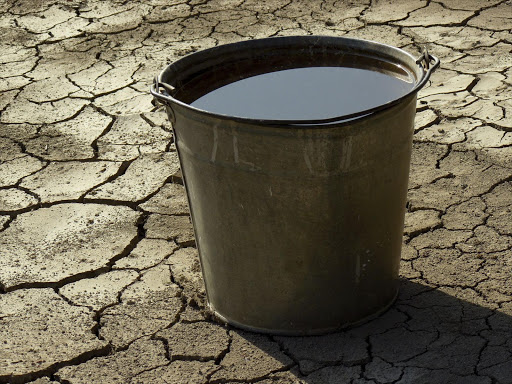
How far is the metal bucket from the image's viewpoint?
2.46 m

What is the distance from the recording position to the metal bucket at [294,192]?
2.46 meters

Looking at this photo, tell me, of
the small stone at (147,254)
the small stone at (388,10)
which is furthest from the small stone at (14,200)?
the small stone at (388,10)

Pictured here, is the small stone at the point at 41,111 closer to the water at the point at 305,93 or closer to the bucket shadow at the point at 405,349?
the water at the point at 305,93

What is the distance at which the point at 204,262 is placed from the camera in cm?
291

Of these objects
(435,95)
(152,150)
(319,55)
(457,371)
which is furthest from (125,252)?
(435,95)

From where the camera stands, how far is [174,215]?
3645 millimetres

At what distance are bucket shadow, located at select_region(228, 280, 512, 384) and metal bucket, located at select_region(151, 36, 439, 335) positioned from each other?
60 millimetres

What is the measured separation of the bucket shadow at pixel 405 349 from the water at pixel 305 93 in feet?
2.53

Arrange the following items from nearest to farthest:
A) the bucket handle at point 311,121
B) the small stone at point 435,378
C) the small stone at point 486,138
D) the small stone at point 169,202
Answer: the bucket handle at point 311,121
the small stone at point 435,378
the small stone at point 169,202
the small stone at point 486,138

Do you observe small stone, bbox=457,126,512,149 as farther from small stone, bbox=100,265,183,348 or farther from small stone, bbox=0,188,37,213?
small stone, bbox=0,188,37,213

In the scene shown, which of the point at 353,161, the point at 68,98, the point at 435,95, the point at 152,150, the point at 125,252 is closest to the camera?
the point at 353,161

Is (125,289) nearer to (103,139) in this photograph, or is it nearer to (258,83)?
(258,83)

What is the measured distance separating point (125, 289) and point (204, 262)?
0.44 m

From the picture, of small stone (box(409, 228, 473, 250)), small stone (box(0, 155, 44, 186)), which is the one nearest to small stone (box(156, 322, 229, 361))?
small stone (box(409, 228, 473, 250))
